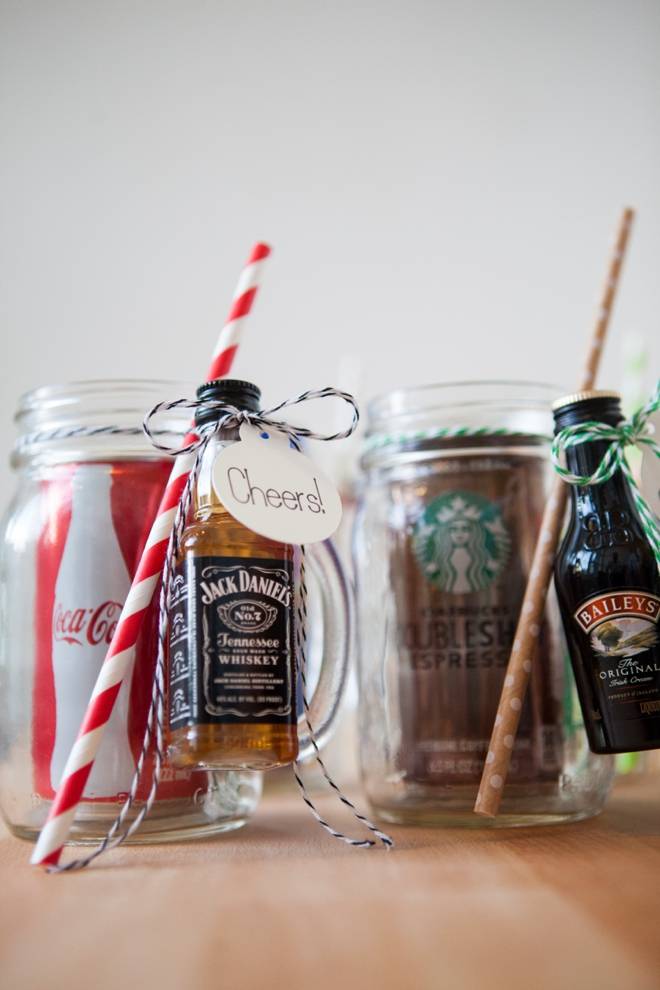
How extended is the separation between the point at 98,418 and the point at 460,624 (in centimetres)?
34

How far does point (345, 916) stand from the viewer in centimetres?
54

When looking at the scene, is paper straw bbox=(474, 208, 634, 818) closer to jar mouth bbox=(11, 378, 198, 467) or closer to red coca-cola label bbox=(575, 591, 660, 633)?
red coca-cola label bbox=(575, 591, 660, 633)

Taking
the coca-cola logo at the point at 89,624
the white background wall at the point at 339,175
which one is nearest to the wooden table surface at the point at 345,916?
the coca-cola logo at the point at 89,624

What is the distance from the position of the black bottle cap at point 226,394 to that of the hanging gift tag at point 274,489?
0.07ft

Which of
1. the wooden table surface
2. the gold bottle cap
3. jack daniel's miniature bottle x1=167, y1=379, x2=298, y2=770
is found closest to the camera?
the wooden table surface

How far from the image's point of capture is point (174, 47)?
1.58 metres

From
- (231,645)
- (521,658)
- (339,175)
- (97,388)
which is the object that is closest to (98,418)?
(97,388)

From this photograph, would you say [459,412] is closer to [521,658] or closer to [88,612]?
[521,658]

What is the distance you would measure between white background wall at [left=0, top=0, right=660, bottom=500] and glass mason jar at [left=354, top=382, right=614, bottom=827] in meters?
0.69

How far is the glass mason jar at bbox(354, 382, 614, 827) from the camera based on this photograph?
81 centimetres

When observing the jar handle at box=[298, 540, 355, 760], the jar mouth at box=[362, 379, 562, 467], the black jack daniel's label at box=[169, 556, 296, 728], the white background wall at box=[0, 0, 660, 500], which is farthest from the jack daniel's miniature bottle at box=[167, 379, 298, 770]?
the white background wall at box=[0, 0, 660, 500]

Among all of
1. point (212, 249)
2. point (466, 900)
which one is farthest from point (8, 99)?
point (466, 900)

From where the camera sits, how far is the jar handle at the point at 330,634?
2.67 feet

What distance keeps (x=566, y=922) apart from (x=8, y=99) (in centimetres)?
144
